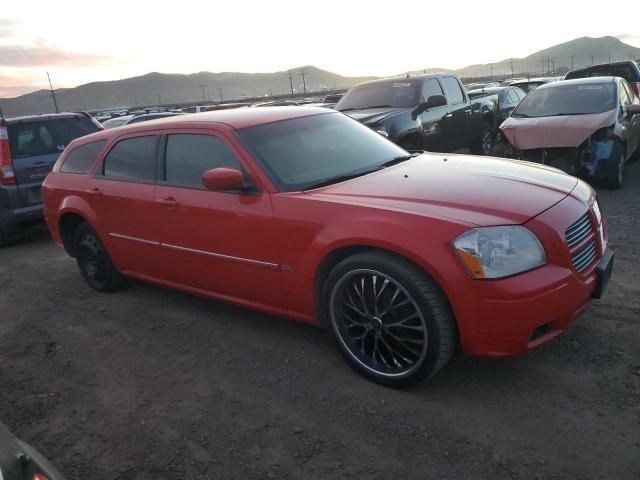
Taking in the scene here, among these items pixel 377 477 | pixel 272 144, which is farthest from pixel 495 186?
pixel 377 477

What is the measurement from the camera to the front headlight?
2689 mm

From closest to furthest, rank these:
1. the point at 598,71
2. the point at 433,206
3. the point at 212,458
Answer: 1. the point at 212,458
2. the point at 433,206
3. the point at 598,71

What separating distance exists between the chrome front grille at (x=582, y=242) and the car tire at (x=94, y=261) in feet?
12.6

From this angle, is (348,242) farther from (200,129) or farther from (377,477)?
(200,129)

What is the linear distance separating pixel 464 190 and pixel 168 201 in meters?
2.16

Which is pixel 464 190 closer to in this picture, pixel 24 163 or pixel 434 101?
pixel 434 101

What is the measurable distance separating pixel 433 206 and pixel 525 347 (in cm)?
88

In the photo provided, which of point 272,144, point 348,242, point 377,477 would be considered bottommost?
point 377,477

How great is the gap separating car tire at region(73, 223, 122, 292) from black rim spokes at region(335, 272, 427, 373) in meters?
2.70

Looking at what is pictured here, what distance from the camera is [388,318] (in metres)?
3.01

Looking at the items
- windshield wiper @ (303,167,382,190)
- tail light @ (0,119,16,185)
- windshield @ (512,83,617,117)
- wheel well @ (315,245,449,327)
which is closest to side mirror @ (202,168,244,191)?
windshield wiper @ (303,167,382,190)

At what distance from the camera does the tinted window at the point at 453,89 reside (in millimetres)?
9317

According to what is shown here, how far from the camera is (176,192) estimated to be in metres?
3.95

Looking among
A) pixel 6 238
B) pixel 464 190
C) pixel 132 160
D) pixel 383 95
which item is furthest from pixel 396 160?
pixel 6 238
